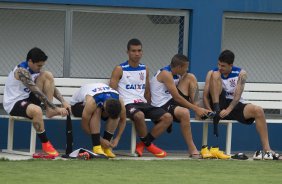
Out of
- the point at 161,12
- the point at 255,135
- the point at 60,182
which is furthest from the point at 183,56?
the point at 60,182

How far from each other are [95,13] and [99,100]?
6.95ft

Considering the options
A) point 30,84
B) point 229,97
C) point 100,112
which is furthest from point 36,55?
point 229,97

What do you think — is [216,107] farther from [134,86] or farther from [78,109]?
[78,109]

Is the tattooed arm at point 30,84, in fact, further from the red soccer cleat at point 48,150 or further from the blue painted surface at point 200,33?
the blue painted surface at point 200,33

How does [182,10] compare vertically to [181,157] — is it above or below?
above

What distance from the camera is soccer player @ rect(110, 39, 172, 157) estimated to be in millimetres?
12719

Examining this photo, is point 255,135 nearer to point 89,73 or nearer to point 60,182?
point 89,73

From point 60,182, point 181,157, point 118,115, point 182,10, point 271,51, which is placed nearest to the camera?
point 60,182

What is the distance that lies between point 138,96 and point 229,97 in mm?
1255

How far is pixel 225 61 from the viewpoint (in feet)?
42.6

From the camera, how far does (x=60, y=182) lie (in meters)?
9.47

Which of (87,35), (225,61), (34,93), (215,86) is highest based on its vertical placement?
(87,35)

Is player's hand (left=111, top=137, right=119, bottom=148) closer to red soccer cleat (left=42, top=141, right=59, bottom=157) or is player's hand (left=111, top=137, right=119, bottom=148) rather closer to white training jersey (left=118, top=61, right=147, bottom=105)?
white training jersey (left=118, top=61, right=147, bottom=105)

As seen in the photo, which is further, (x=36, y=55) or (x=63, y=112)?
(x=63, y=112)
